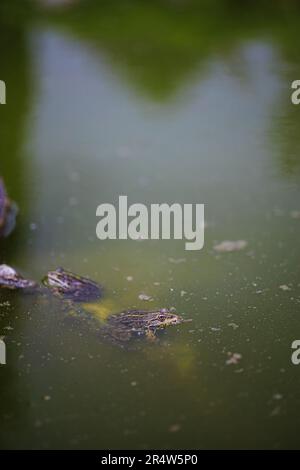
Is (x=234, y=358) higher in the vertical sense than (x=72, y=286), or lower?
lower

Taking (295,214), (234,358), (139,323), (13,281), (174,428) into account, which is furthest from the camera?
(295,214)

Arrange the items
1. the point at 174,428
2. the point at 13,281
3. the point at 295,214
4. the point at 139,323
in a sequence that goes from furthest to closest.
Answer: the point at 295,214
the point at 13,281
the point at 139,323
the point at 174,428

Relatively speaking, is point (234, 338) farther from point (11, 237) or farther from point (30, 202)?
point (30, 202)

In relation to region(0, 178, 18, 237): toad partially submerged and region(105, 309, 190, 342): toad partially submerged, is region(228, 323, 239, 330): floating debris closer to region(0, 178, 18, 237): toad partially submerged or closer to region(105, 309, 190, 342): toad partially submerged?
region(105, 309, 190, 342): toad partially submerged

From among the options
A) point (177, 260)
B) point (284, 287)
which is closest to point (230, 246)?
point (177, 260)

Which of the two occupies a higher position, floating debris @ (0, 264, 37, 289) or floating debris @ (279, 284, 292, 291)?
floating debris @ (0, 264, 37, 289)

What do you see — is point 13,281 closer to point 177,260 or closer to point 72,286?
point 72,286

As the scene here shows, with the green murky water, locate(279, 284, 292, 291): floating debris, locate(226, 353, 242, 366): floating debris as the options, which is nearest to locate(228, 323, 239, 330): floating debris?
the green murky water
